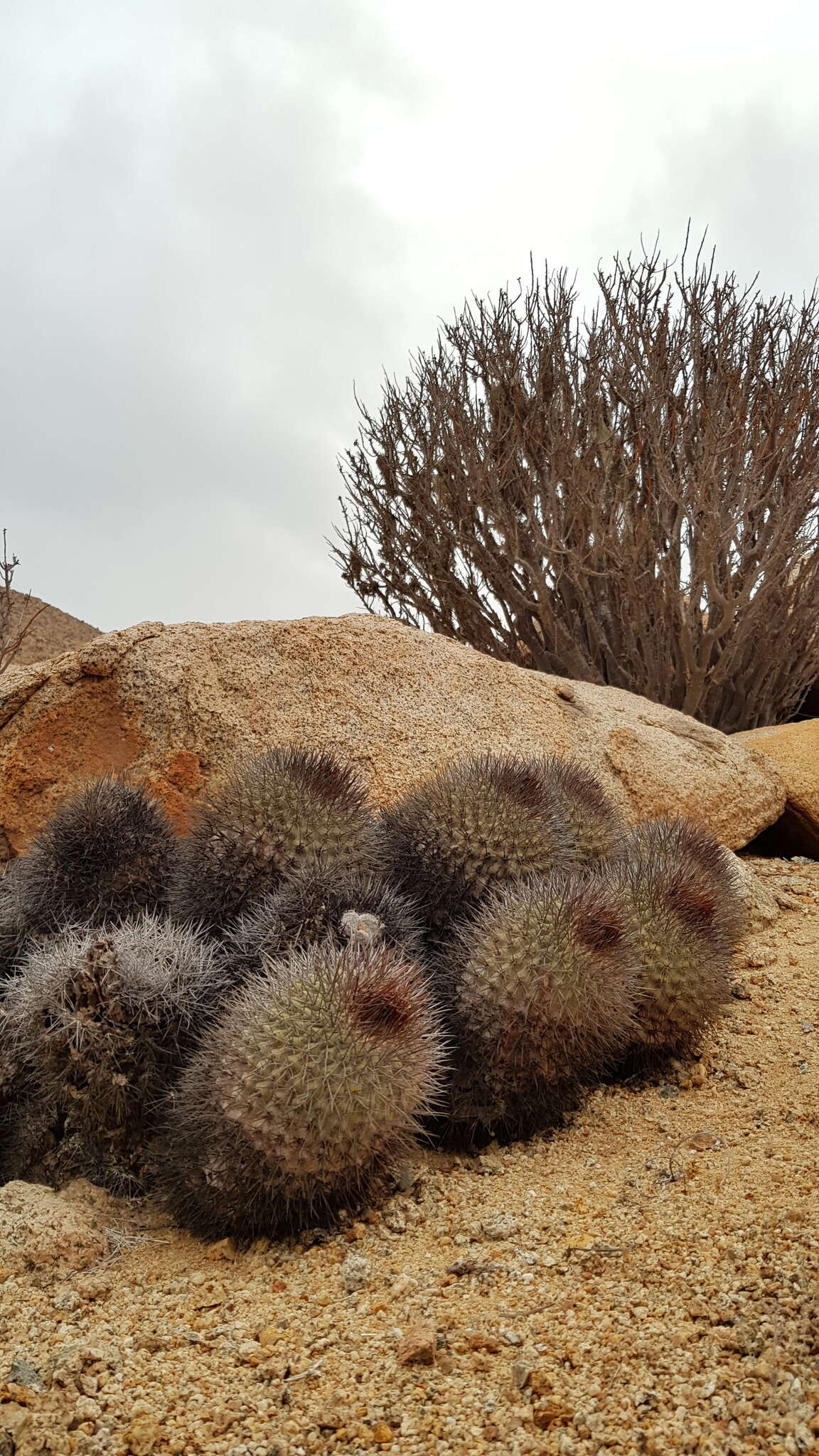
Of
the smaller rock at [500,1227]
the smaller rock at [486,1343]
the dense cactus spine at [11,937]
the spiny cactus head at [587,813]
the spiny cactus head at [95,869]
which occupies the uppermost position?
the spiny cactus head at [587,813]

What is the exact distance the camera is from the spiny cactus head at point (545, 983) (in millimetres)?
2557

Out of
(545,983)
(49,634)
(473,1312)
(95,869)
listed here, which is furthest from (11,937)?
(49,634)

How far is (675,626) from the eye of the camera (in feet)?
29.2

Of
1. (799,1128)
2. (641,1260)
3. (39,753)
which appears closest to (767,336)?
(39,753)

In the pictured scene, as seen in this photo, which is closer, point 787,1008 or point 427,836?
point 427,836

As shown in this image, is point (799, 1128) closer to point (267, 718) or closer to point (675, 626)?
point (267, 718)

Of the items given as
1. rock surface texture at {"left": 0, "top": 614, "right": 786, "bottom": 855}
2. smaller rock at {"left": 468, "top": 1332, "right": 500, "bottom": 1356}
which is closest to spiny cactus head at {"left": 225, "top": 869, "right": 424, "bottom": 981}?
smaller rock at {"left": 468, "top": 1332, "right": 500, "bottom": 1356}

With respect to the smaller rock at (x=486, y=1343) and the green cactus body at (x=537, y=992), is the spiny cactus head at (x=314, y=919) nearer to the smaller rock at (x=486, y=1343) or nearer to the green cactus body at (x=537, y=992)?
the green cactus body at (x=537, y=992)

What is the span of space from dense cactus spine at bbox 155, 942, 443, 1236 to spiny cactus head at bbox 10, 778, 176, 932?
0.86 meters

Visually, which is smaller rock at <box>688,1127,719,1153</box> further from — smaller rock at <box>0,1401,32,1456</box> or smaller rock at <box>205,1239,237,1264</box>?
smaller rock at <box>0,1401,32,1456</box>

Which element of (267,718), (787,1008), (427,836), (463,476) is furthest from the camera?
(463,476)

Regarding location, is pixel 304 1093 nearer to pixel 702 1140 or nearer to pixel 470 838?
pixel 470 838

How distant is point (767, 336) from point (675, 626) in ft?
9.50

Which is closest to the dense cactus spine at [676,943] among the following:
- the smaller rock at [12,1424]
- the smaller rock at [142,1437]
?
the smaller rock at [142,1437]
